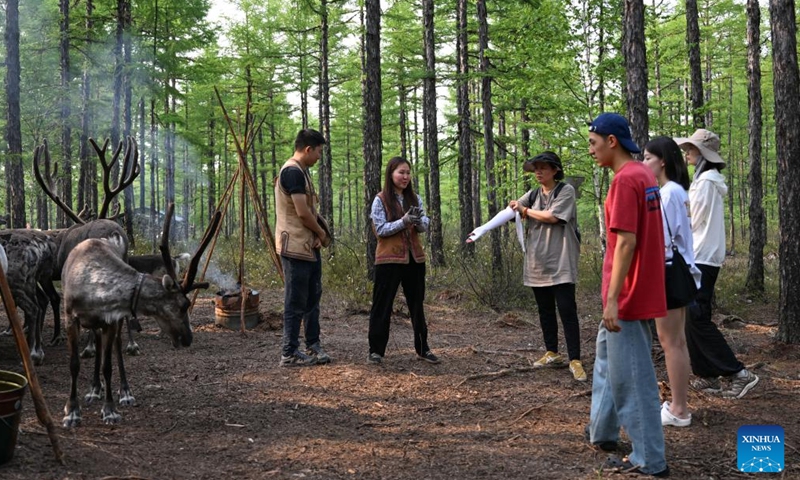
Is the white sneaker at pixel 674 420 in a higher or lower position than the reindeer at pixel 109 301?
lower

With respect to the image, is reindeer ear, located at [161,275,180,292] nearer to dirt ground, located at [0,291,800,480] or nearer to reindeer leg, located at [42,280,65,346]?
dirt ground, located at [0,291,800,480]

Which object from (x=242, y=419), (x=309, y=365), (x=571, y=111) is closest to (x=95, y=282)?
(x=242, y=419)

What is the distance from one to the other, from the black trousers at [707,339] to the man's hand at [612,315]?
1.96m

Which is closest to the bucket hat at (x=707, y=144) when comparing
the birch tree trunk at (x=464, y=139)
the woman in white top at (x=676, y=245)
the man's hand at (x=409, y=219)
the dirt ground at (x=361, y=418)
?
the woman in white top at (x=676, y=245)

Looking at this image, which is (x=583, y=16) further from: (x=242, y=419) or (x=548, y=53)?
(x=242, y=419)

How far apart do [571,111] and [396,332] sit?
605 cm

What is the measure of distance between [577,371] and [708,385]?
1142 millimetres

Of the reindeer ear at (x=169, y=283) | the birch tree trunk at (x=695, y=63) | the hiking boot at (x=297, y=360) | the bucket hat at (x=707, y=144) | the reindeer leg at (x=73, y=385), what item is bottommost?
the hiking boot at (x=297, y=360)

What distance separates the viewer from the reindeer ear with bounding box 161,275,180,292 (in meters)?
4.58

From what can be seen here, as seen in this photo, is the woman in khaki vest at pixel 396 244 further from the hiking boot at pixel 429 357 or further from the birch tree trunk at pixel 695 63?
the birch tree trunk at pixel 695 63

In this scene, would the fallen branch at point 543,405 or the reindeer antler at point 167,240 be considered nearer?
the reindeer antler at point 167,240

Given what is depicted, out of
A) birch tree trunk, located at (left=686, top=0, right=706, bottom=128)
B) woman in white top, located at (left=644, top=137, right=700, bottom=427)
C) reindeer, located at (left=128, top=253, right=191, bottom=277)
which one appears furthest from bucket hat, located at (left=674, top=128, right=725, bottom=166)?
birch tree trunk, located at (left=686, top=0, right=706, bottom=128)

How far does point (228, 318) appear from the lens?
870 centimetres

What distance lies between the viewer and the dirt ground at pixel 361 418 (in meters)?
3.68
